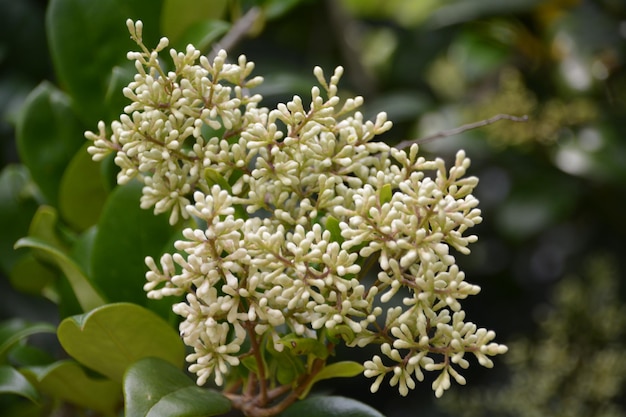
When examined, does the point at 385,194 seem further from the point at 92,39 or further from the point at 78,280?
the point at 92,39

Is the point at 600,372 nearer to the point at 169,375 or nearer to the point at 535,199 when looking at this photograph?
the point at 535,199

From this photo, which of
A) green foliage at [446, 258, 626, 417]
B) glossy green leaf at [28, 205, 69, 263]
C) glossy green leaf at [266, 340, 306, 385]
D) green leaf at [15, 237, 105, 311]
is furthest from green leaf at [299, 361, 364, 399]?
green foliage at [446, 258, 626, 417]

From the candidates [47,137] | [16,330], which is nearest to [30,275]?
[16,330]

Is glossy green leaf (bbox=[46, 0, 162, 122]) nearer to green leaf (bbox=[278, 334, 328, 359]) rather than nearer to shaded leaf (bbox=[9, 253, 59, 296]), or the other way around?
shaded leaf (bbox=[9, 253, 59, 296])

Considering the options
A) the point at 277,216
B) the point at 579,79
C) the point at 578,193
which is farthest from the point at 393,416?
the point at 277,216

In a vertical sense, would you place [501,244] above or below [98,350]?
below

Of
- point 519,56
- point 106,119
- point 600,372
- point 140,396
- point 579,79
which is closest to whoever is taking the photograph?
point 140,396
